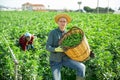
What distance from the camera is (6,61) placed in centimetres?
675

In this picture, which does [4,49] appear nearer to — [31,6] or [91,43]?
[91,43]

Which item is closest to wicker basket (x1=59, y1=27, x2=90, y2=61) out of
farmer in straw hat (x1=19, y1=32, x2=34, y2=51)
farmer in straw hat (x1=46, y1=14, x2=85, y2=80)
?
farmer in straw hat (x1=46, y1=14, x2=85, y2=80)

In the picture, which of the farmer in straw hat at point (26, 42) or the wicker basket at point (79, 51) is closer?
the wicker basket at point (79, 51)

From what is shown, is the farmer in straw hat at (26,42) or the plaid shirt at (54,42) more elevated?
the plaid shirt at (54,42)

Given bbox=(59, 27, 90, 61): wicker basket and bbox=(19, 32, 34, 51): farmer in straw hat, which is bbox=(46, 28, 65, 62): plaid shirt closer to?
bbox=(59, 27, 90, 61): wicker basket

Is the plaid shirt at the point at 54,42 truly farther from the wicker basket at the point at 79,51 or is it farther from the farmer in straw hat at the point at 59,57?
the wicker basket at the point at 79,51

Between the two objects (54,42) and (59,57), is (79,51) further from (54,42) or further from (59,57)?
(54,42)

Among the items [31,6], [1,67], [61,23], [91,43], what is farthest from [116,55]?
[31,6]

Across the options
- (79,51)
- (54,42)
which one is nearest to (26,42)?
(54,42)

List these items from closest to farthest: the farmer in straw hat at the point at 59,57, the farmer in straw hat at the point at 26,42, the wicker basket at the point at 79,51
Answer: the wicker basket at the point at 79,51 < the farmer in straw hat at the point at 59,57 < the farmer in straw hat at the point at 26,42

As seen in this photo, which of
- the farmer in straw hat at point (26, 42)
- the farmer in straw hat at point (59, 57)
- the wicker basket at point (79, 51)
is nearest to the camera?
the wicker basket at point (79, 51)

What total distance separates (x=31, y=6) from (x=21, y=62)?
144 meters

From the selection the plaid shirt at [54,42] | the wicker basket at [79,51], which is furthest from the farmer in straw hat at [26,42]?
the wicker basket at [79,51]

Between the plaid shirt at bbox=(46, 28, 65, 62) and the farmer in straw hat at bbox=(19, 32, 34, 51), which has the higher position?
the plaid shirt at bbox=(46, 28, 65, 62)
